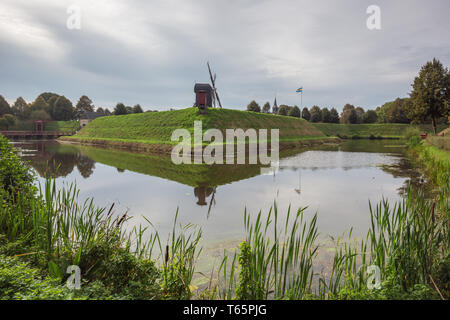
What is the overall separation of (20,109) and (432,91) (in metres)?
121

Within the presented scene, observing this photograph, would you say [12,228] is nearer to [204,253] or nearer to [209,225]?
[204,253]

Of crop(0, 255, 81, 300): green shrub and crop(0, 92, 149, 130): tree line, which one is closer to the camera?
crop(0, 255, 81, 300): green shrub

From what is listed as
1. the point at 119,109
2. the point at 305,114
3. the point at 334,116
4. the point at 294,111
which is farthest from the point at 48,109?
the point at 334,116

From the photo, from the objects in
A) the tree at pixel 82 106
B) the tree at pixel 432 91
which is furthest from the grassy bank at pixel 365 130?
the tree at pixel 82 106

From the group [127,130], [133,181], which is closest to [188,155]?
[133,181]

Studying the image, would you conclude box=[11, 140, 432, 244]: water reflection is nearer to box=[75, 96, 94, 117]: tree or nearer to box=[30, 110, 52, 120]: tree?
box=[30, 110, 52, 120]: tree

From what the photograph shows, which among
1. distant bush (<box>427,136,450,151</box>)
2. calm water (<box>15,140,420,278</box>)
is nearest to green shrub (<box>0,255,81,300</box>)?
calm water (<box>15,140,420,278</box>)

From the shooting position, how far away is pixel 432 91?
37656mm

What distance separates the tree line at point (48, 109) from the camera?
7612 centimetres

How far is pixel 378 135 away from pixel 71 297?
91.1 meters

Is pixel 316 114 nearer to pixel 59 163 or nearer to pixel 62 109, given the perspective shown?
pixel 59 163

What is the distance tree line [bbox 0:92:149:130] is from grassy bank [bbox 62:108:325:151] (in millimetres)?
23363

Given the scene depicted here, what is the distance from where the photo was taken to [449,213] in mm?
4441

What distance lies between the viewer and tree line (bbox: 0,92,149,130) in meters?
76.1
